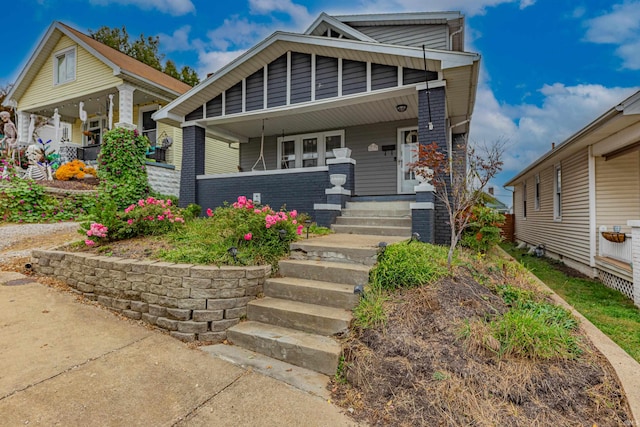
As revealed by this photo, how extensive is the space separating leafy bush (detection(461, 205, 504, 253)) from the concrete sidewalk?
5.09 meters

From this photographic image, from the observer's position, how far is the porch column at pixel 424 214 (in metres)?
5.81

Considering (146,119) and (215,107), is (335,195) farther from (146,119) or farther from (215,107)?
(146,119)

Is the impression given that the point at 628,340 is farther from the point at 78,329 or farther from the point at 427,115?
the point at 78,329

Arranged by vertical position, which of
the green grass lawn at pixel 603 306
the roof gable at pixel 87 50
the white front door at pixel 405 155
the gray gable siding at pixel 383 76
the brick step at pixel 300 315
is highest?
the roof gable at pixel 87 50

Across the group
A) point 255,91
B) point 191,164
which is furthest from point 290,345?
point 191,164

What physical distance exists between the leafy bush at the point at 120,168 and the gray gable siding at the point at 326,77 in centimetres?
594

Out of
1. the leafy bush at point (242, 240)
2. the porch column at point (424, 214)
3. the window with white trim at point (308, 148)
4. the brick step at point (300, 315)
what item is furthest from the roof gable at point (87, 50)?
the brick step at point (300, 315)

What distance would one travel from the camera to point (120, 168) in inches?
373

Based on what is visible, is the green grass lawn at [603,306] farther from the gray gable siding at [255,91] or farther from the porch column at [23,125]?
the porch column at [23,125]

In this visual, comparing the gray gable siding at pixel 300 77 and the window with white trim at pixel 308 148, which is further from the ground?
the gray gable siding at pixel 300 77

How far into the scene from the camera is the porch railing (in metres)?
6.04

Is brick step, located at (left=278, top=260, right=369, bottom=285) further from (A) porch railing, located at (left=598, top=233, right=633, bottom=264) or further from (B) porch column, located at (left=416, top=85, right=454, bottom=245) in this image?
(A) porch railing, located at (left=598, top=233, right=633, bottom=264)

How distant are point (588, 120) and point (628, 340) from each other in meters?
4.94

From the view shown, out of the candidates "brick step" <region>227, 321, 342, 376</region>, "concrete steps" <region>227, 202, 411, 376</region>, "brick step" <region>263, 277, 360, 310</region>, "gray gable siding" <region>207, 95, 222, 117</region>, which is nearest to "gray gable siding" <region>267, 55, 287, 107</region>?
"gray gable siding" <region>207, 95, 222, 117</region>
